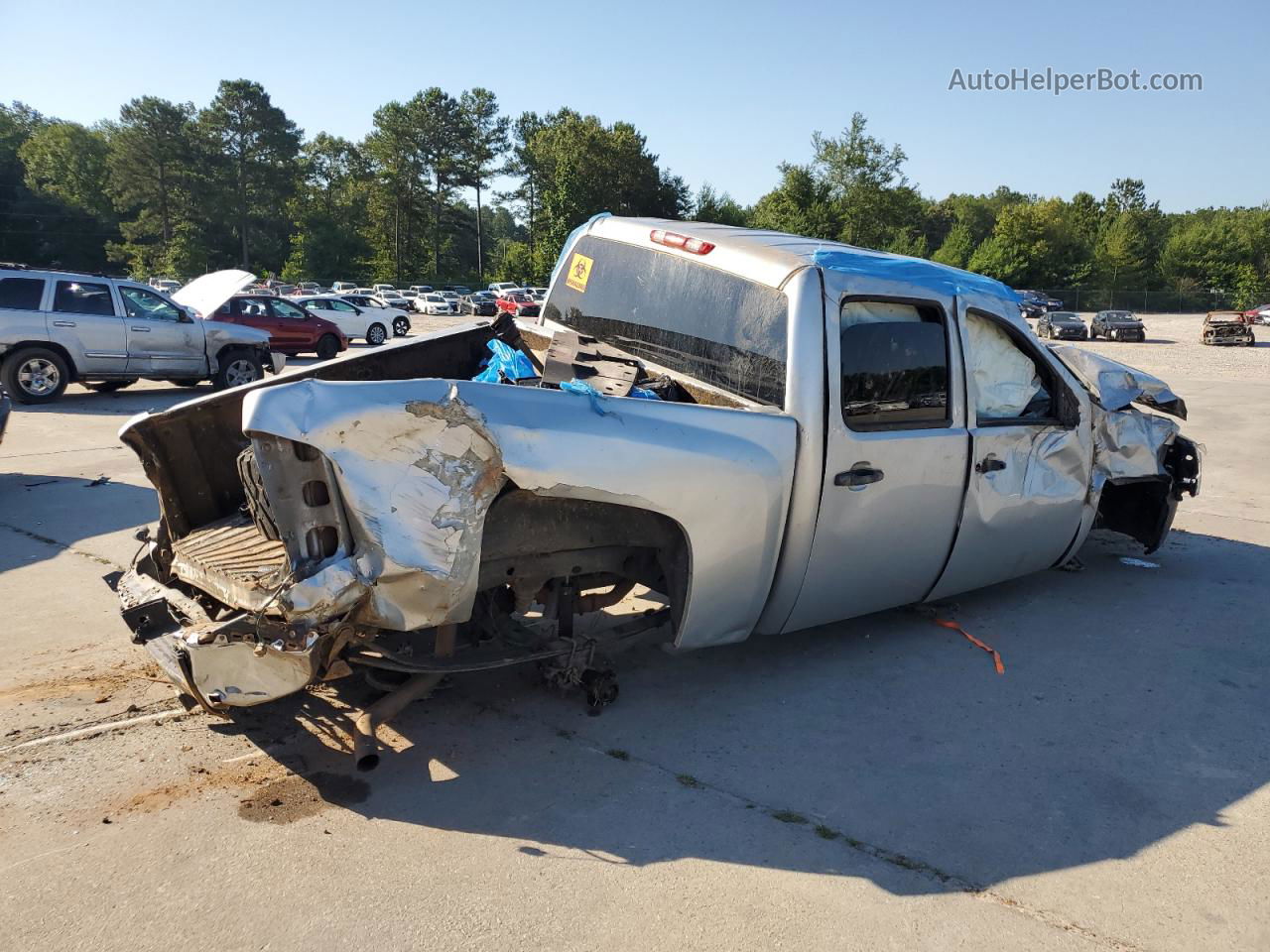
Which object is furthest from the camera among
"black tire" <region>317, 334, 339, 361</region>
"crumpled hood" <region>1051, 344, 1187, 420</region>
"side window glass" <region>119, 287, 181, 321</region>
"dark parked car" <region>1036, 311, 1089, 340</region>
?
"dark parked car" <region>1036, 311, 1089, 340</region>

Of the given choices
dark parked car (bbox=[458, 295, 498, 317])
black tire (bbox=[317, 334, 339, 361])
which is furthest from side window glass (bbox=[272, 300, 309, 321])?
dark parked car (bbox=[458, 295, 498, 317])

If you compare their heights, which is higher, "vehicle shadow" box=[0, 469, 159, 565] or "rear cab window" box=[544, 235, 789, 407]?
"rear cab window" box=[544, 235, 789, 407]

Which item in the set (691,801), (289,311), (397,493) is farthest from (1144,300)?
(397,493)

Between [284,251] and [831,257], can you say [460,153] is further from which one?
[831,257]

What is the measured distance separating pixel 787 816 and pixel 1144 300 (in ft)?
260

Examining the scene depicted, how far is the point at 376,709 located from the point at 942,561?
282 centimetres

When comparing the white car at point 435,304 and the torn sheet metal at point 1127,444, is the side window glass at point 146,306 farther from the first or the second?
the white car at point 435,304

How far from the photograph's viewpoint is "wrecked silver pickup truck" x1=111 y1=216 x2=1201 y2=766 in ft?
9.57

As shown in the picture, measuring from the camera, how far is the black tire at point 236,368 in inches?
589

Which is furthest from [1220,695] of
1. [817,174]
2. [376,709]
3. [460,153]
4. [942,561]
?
[460,153]

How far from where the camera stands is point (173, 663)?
3.15m

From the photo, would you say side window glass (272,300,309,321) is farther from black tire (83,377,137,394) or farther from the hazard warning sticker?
the hazard warning sticker

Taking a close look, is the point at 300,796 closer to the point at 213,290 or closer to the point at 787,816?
the point at 787,816

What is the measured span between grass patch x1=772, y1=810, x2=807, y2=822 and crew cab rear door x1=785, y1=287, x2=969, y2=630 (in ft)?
3.51
